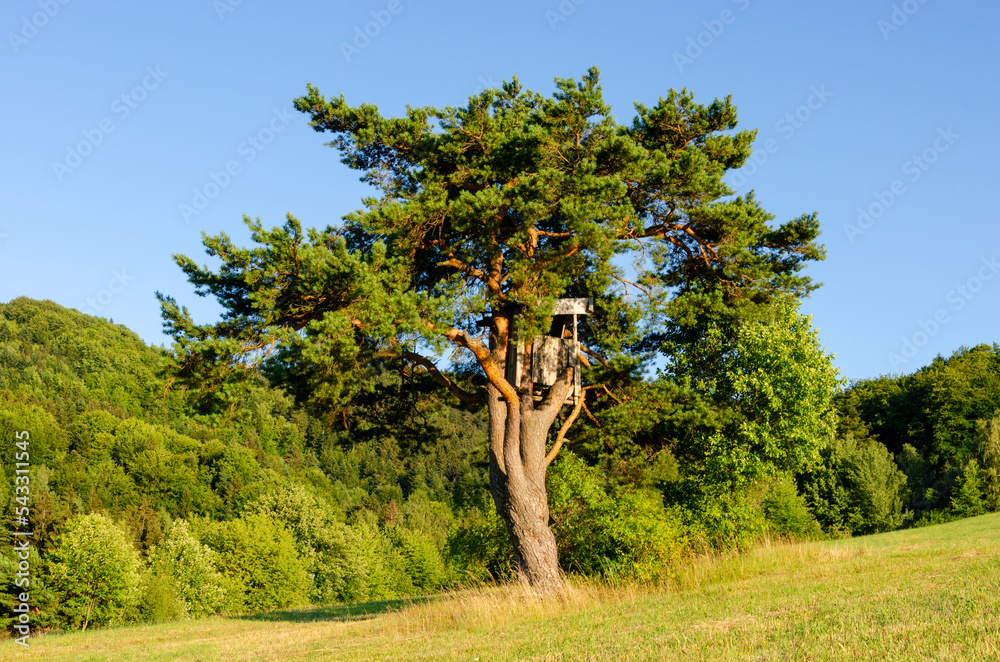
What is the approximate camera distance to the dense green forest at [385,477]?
659 inches

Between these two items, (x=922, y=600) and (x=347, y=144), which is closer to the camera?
(x=922, y=600)

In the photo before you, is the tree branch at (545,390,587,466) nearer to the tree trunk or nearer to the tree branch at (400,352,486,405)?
the tree trunk

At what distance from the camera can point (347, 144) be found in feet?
57.4

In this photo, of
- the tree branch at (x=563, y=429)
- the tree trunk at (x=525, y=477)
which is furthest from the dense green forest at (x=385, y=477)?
the tree trunk at (x=525, y=477)

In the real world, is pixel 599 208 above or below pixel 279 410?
below

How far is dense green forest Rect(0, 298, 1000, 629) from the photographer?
16.7m

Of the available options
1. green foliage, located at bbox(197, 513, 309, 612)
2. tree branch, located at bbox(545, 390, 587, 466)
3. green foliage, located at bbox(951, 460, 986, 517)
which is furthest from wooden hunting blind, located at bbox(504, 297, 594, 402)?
green foliage, located at bbox(197, 513, 309, 612)

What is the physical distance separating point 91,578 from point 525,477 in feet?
113

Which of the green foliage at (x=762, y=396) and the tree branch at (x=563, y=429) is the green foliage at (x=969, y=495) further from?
the tree branch at (x=563, y=429)

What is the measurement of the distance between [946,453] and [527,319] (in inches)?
2153

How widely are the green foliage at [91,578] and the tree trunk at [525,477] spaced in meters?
32.1

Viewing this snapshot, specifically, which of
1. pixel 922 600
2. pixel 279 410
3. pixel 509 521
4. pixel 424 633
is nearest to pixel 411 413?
pixel 509 521

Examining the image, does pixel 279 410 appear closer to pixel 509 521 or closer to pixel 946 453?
pixel 946 453

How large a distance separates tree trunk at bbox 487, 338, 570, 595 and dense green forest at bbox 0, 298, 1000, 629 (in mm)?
1031
